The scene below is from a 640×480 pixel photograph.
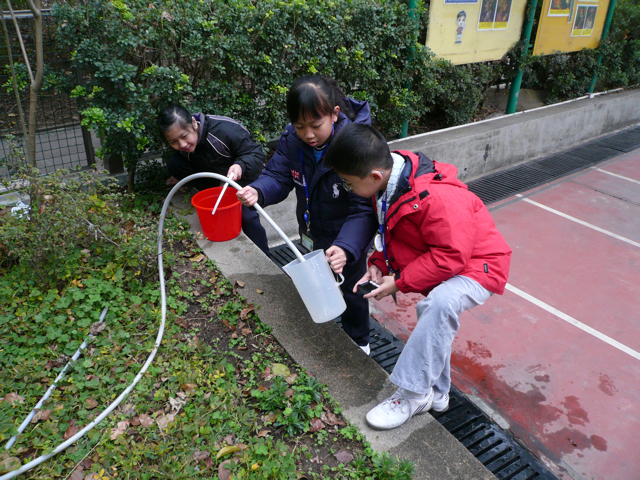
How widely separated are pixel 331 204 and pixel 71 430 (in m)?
1.74

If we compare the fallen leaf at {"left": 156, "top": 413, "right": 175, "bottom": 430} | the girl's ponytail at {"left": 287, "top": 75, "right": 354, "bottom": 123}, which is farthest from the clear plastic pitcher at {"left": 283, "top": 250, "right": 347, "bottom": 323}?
the fallen leaf at {"left": 156, "top": 413, "right": 175, "bottom": 430}

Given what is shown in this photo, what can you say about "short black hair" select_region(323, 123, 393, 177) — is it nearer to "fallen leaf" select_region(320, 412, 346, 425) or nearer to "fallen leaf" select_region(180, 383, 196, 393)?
"fallen leaf" select_region(320, 412, 346, 425)

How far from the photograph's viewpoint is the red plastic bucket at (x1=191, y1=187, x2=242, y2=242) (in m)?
3.38

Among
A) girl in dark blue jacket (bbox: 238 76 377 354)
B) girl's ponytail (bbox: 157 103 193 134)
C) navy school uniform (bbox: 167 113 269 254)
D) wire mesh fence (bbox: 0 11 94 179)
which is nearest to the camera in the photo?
girl in dark blue jacket (bbox: 238 76 377 354)

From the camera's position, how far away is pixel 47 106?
4.04m

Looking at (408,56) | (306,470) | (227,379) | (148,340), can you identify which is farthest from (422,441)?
(408,56)

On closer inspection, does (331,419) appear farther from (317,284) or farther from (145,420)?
(145,420)

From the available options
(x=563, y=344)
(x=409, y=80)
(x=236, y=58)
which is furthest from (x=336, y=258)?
(x=409, y=80)

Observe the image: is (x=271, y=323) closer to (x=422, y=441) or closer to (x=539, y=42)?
(x=422, y=441)

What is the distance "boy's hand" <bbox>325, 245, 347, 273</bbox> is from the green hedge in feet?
7.30

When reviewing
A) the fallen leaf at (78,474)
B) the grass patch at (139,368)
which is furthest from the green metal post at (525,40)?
the fallen leaf at (78,474)

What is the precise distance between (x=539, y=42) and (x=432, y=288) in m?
6.29

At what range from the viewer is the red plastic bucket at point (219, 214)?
3.38 meters

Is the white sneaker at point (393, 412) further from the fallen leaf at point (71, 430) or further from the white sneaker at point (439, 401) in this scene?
the fallen leaf at point (71, 430)
